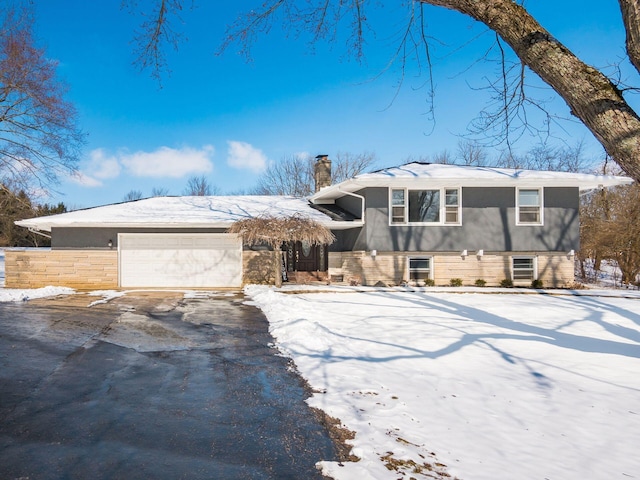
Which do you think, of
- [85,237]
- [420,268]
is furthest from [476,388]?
[85,237]

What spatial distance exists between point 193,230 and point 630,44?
14386 mm

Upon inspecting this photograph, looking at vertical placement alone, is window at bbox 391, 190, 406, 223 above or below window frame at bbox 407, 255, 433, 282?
above

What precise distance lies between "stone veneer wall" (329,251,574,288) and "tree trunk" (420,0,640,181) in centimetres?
1214

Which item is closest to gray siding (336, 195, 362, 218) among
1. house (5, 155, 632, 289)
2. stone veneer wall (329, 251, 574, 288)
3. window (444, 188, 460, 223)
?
house (5, 155, 632, 289)

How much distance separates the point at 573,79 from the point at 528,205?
13.9 meters

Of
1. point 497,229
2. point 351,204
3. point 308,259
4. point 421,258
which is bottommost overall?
point 308,259

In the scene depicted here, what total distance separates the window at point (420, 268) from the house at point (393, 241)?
0.13 feet

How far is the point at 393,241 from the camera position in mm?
15359

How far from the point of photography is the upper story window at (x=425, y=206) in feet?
50.9

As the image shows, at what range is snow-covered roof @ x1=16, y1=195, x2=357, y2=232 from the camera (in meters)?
14.8

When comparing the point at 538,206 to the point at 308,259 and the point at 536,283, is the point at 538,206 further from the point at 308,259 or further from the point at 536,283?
the point at 308,259

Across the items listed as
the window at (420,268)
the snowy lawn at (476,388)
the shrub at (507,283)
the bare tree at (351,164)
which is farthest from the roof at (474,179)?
the bare tree at (351,164)

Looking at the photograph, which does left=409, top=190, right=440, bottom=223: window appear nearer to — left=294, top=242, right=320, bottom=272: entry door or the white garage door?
left=294, top=242, right=320, bottom=272: entry door

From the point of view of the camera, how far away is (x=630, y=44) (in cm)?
298
